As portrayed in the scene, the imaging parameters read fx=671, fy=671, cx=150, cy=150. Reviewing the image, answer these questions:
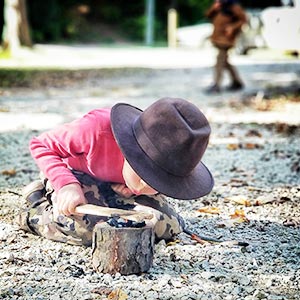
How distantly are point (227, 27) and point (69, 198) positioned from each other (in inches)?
301

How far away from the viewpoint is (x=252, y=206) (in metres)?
4.30

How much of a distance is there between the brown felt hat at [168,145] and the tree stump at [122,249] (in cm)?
25

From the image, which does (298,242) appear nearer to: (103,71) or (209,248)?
(209,248)

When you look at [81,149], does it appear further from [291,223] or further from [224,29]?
[224,29]

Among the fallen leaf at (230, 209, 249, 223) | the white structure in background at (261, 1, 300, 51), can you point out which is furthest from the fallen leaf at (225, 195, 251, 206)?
the white structure in background at (261, 1, 300, 51)

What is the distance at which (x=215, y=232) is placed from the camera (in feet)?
12.3

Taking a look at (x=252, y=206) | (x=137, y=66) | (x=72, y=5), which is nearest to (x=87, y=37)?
(x=72, y=5)

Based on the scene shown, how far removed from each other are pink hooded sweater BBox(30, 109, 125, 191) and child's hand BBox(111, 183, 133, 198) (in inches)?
2.5

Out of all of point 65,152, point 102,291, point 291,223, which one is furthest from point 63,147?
point 291,223

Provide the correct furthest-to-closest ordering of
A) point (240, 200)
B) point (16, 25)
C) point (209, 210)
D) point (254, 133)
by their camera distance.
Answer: point (16, 25), point (254, 133), point (240, 200), point (209, 210)

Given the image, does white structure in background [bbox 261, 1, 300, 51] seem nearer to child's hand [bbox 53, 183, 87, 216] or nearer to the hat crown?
the hat crown

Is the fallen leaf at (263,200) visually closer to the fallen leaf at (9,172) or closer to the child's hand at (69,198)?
the child's hand at (69,198)

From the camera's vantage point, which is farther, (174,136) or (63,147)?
(63,147)

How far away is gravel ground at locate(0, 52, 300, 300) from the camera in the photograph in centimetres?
295
